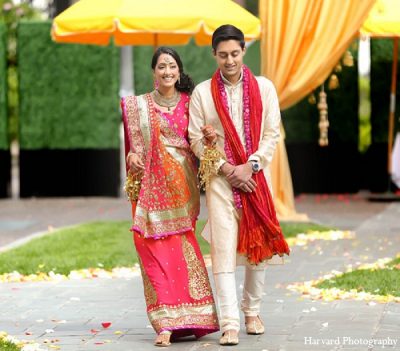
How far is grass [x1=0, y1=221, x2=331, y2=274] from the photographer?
10.4 m

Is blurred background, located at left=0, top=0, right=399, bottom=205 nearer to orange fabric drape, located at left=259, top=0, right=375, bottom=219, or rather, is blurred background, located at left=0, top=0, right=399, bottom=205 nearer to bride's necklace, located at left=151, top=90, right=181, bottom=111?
orange fabric drape, located at left=259, top=0, right=375, bottom=219

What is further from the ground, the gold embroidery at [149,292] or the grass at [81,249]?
the gold embroidery at [149,292]

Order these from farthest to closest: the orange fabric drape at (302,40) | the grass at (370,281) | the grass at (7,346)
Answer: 1. the orange fabric drape at (302,40)
2. the grass at (370,281)
3. the grass at (7,346)

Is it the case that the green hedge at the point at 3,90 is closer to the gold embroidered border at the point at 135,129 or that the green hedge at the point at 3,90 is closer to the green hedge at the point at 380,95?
the green hedge at the point at 380,95

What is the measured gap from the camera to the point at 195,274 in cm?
714

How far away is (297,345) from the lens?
266 inches

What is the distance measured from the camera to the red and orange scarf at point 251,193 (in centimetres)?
696

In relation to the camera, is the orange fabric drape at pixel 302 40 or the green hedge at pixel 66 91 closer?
the orange fabric drape at pixel 302 40

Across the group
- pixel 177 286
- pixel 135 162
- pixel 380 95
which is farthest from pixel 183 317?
pixel 380 95

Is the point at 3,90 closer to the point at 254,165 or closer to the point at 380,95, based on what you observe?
the point at 380,95

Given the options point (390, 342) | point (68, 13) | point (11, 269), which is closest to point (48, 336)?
point (390, 342)

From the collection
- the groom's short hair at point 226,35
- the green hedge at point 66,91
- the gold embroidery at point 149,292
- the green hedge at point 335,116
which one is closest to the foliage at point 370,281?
the gold embroidery at point 149,292

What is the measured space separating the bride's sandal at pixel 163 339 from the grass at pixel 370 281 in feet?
6.66

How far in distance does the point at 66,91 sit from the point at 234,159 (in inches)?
406
